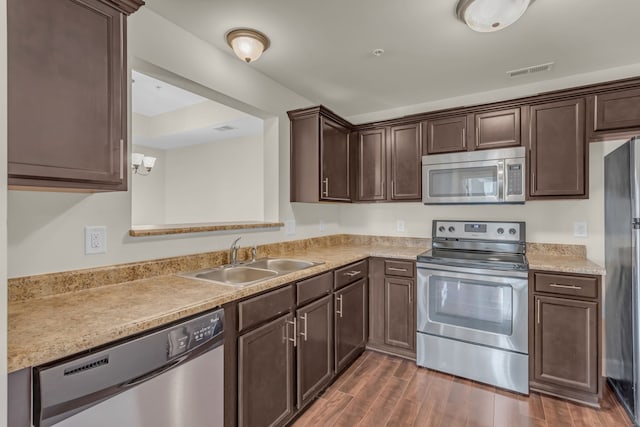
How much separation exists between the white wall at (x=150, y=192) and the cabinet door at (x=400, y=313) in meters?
4.77

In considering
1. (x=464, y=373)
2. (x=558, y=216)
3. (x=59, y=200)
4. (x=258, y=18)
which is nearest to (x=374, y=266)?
(x=464, y=373)

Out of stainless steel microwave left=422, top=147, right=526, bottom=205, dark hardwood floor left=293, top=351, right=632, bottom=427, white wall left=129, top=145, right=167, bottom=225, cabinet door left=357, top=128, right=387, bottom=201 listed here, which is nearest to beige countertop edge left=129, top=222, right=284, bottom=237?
cabinet door left=357, top=128, right=387, bottom=201

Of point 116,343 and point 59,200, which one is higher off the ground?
point 59,200

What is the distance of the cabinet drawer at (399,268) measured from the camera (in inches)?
107

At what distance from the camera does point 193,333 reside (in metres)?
1.29

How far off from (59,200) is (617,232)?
3275mm

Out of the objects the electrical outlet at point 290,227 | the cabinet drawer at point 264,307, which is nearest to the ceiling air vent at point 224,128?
the electrical outlet at point 290,227

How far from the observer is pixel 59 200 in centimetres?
147

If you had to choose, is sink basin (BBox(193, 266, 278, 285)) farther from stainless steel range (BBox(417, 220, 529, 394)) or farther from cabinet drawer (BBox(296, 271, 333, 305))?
stainless steel range (BBox(417, 220, 529, 394))

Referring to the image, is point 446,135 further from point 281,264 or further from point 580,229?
point 281,264

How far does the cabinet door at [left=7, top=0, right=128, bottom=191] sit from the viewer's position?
105 cm

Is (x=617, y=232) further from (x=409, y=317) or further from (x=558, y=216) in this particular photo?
(x=409, y=317)

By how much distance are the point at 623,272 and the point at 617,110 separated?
1119 mm

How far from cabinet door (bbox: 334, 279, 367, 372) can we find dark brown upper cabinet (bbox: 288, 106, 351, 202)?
84cm
